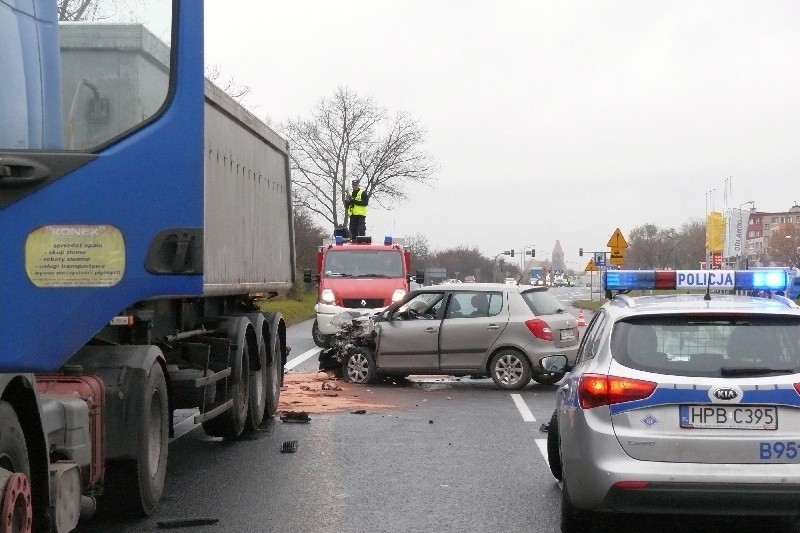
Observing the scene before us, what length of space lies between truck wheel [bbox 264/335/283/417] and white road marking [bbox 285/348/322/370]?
7.77m

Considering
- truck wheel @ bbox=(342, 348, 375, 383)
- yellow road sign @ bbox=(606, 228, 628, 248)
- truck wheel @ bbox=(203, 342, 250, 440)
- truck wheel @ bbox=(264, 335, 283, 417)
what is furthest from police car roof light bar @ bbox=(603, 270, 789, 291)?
yellow road sign @ bbox=(606, 228, 628, 248)

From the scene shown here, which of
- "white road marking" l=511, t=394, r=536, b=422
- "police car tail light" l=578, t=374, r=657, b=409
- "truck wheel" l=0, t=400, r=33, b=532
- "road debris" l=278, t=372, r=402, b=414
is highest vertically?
"police car tail light" l=578, t=374, r=657, b=409

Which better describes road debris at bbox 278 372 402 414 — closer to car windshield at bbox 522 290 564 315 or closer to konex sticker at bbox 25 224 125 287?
car windshield at bbox 522 290 564 315

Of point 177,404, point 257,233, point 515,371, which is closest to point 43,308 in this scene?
point 177,404

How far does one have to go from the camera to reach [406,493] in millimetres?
9289

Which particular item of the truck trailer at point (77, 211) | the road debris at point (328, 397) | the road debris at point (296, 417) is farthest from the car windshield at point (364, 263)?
the truck trailer at point (77, 211)

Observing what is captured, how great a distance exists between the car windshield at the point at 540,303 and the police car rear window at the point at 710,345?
1092 cm

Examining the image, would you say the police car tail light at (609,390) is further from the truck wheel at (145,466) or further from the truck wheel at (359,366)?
the truck wheel at (359,366)

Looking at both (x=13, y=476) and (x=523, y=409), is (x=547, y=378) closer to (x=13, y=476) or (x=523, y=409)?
(x=523, y=409)

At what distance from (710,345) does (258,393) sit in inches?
267

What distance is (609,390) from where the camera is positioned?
6.94 metres

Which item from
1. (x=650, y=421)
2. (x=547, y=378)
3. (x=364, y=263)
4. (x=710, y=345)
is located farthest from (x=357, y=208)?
(x=650, y=421)

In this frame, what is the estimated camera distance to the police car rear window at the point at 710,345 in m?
6.92

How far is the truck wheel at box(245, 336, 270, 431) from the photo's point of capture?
42.0ft
